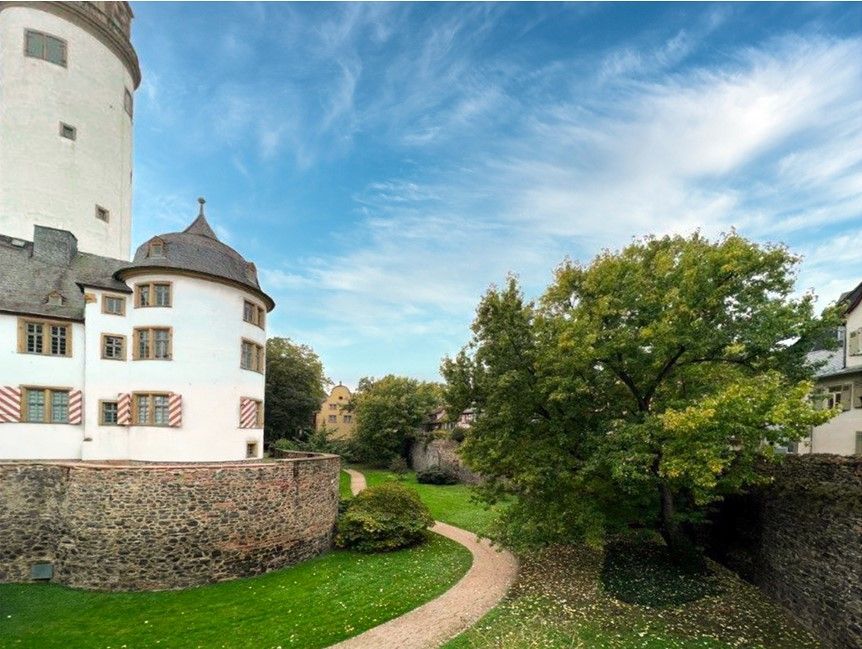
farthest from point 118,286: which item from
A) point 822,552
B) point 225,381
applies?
point 822,552

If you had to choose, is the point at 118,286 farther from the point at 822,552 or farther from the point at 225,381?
the point at 822,552

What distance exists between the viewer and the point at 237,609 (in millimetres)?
13492

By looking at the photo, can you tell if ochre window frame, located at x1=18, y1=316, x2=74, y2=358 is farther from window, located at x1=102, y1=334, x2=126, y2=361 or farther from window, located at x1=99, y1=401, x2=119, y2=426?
window, located at x1=99, y1=401, x2=119, y2=426

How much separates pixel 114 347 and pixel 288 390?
23.2m

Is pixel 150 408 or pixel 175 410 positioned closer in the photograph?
pixel 175 410

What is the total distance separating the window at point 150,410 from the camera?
1827cm

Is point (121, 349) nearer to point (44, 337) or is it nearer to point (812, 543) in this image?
point (44, 337)

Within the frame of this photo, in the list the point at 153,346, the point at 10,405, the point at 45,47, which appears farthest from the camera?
the point at 45,47

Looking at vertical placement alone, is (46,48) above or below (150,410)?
above

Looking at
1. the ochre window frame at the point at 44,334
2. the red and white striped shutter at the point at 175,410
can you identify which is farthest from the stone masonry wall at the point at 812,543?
the ochre window frame at the point at 44,334

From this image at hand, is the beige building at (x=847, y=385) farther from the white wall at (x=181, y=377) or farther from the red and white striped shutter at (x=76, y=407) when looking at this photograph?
the red and white striped shutter at (x=76, y=407)

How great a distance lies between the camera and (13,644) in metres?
11.5

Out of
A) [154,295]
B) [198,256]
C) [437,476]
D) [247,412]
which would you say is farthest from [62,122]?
[437,476]

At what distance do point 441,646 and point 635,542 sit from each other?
10.5 m
